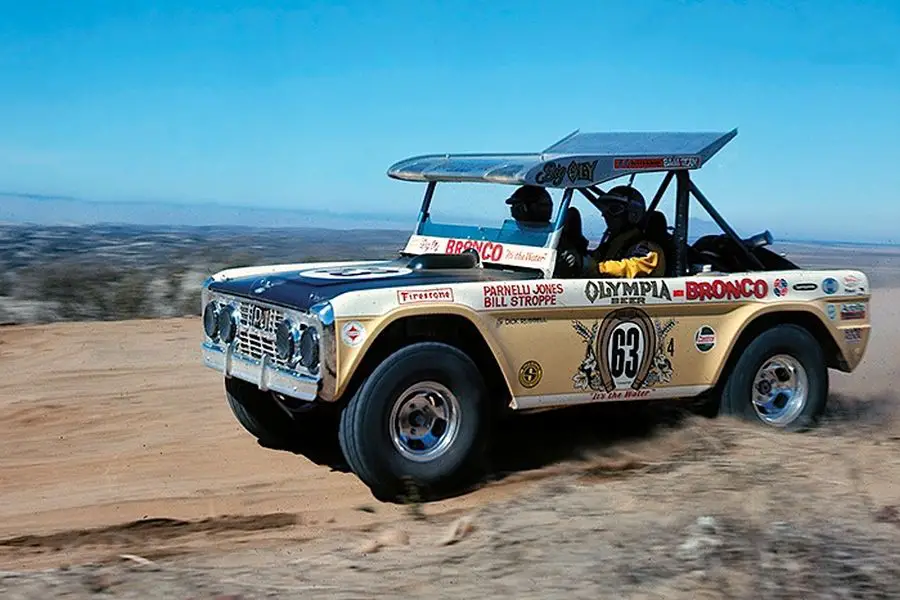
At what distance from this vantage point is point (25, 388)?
9.44 m

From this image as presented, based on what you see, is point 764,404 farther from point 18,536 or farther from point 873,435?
point 18,536

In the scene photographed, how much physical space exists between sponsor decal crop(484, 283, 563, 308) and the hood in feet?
0.62

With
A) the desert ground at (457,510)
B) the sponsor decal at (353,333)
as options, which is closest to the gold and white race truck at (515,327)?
the sponsor decal at (353,333)

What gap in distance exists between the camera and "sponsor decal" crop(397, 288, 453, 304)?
6.22 metres

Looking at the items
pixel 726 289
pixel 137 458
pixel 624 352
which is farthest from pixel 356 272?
pixel 726 289

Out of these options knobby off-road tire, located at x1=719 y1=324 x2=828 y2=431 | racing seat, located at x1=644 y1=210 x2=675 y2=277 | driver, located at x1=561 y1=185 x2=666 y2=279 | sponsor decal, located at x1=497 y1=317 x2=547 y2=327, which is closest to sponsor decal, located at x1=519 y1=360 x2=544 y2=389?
sponsor decal, located at x1=497 y1=317 x2=547 y2=327

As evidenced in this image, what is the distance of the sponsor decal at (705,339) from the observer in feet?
23.9

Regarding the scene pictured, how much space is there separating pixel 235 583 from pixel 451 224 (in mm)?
4002

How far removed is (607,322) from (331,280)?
160cm

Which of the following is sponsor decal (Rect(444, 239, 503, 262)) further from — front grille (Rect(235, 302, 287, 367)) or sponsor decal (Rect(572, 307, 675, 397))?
front grille (Rect(235, 302, 287, 367))

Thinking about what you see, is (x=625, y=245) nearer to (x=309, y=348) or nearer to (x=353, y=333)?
(x=353, y=333)

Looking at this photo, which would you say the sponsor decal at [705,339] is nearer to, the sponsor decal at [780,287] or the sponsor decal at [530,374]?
the sponsor decal at [780,287]

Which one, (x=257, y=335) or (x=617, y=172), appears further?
(x=617, y=172)

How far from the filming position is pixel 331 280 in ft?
21.6
